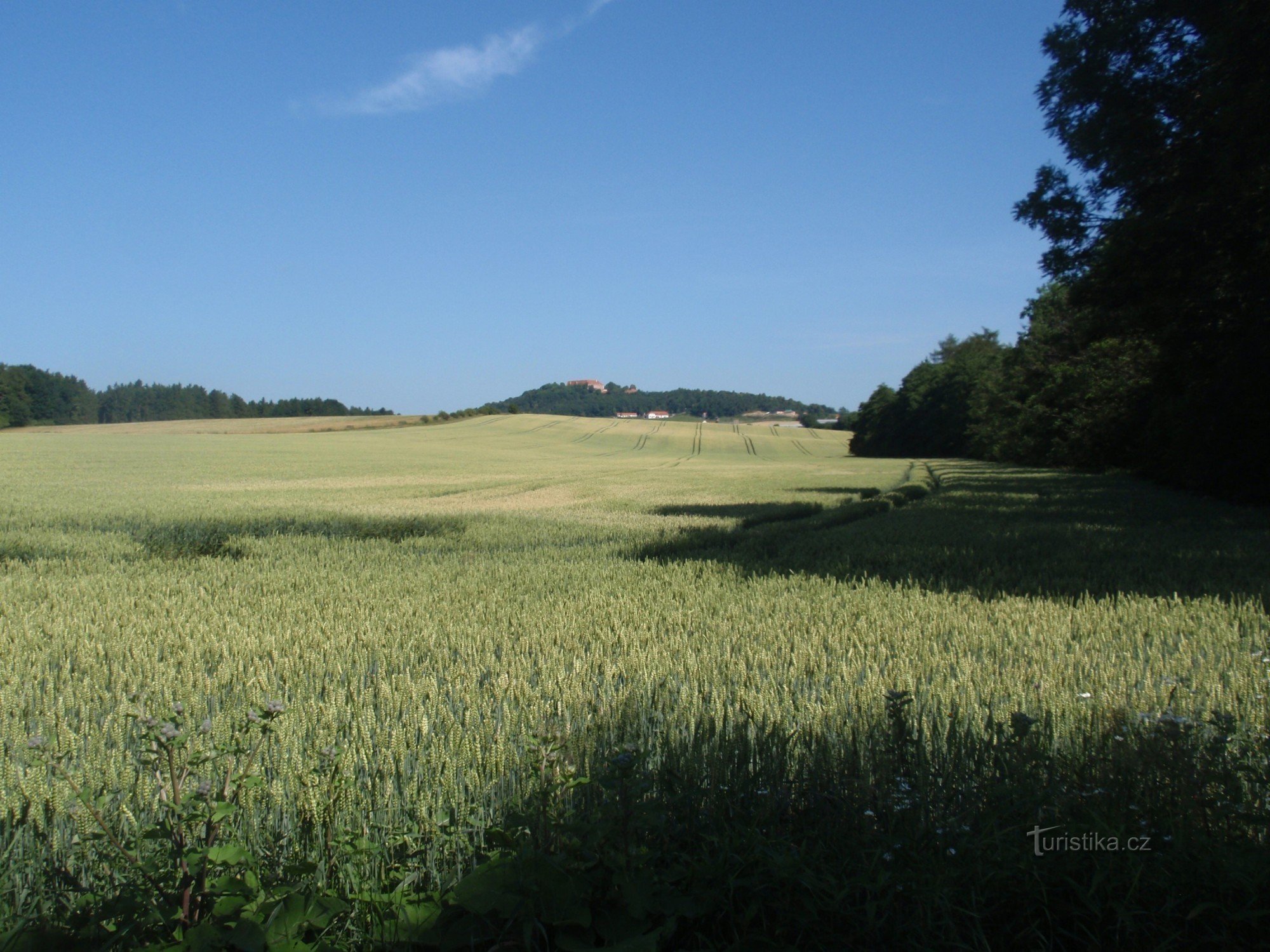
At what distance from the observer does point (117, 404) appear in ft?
415

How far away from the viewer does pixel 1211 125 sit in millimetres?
13789

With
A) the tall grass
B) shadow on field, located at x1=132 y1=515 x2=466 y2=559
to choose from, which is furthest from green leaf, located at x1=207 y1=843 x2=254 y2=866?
shadow on field, located at x1=132 y1=515 x2=466 y2=559

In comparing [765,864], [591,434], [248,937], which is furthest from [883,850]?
[591,434]

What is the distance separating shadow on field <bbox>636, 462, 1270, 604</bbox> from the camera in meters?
7.57

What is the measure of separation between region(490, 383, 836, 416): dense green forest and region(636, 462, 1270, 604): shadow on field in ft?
463

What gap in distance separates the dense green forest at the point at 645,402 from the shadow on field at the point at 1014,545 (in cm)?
14118

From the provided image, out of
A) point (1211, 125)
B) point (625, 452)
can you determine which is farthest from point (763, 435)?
point (1211, 125)

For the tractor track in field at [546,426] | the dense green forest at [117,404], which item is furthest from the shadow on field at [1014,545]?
the dense green forest at [117,404]

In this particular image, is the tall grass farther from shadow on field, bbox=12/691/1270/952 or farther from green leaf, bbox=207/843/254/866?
green leaf, bbox=207/843/254/866

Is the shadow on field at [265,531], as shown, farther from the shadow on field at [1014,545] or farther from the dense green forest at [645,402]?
the dense green forest at [645,402]

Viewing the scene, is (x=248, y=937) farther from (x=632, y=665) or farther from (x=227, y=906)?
(x=632, y=665)

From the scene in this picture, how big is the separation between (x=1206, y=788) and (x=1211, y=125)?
15663 millimetres

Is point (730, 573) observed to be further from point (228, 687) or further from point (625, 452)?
point (625, 452)

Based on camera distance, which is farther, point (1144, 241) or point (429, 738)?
point (1144, 241)
